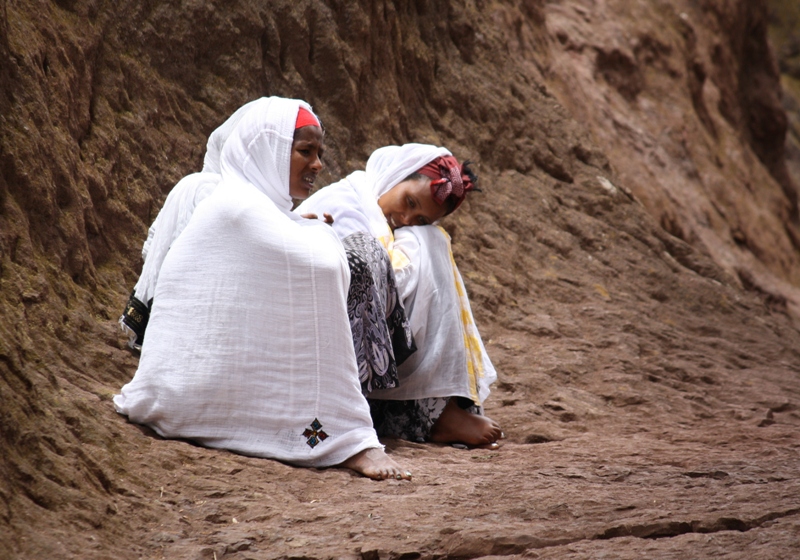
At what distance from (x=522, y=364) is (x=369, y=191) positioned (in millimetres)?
1737

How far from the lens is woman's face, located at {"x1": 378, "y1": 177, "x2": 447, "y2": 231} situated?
4762mm

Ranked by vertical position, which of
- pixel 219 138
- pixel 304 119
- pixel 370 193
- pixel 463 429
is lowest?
pixel 463 429

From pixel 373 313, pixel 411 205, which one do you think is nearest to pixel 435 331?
pixel 373 313

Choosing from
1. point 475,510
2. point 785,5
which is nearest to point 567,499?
point 475,510

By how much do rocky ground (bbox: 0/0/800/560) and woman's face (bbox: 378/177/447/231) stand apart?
111 centimetres

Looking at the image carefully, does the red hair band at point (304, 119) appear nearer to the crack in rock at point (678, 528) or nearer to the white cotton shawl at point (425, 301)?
the white cotton shawl at point (425, 301)

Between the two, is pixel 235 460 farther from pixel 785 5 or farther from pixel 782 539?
pixel 785 5

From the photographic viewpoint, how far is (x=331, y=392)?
3656mm

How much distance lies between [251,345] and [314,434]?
1.30ft

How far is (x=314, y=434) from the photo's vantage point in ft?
11.9

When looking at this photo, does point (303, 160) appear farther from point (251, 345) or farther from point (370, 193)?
point (251, 345)

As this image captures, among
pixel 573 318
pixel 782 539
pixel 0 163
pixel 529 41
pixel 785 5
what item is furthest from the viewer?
pixel 785 5

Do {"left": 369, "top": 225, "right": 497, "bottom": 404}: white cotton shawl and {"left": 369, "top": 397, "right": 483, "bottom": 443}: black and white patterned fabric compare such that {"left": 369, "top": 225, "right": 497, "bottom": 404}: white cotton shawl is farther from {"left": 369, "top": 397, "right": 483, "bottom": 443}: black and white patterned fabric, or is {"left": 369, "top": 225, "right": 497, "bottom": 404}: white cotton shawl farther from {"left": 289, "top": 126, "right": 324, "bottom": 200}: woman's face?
{"left": 289, "top": 126, "right": 324, "bottom": 200}: woman's face

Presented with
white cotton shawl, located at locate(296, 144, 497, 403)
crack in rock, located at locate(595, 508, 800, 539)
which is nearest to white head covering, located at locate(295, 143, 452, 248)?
white cotton shawl, located at locate(296, 144, 497, 403)
